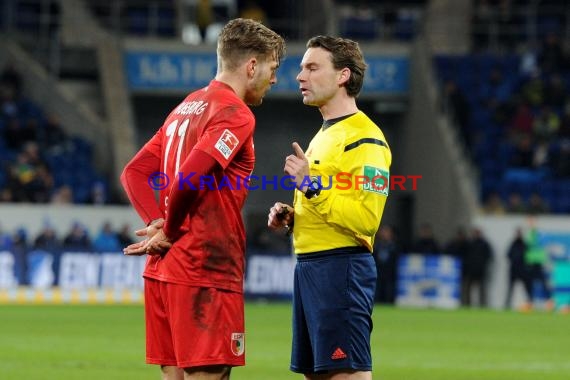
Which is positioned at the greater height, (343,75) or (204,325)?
(343,75)

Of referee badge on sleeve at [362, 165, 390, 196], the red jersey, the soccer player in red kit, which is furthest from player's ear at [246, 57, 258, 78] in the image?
referee badge on sleeve at [362, 165, 390, 196]

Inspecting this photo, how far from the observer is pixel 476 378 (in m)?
11.3

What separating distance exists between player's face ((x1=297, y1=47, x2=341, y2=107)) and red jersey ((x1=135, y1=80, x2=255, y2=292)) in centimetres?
80

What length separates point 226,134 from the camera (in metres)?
5.66

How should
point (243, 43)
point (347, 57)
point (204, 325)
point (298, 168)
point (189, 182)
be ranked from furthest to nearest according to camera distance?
point (347, 57) < point (298, 168) < point (243, 43) < point (204, 325) < point (189, 182)

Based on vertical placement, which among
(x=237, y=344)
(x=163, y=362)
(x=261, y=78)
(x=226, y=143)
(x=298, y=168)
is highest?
(x=261, y=78)

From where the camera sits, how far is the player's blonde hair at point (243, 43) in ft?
19.1

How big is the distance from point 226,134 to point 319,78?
1074 mm

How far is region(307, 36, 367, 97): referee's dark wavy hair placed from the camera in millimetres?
6570

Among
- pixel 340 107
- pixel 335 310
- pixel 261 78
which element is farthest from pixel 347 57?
pixel 335 310

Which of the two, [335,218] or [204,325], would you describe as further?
[335,218]

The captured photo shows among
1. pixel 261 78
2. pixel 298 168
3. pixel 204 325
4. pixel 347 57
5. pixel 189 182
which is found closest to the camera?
pixel 189 182

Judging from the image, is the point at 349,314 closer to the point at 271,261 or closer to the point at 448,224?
the point at 271,261

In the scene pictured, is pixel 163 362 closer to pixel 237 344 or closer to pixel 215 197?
pixel 237 344
